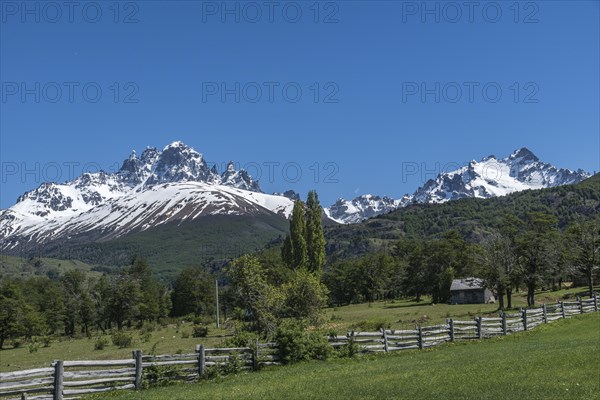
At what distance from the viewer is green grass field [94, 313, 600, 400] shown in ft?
61.5

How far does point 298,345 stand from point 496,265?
4495 centimetres

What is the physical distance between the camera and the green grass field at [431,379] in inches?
738

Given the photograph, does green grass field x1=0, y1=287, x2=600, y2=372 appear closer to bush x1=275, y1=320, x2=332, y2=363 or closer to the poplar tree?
bush x1=275, y1=320, x2=332, y2=363

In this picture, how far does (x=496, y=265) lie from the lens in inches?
2672

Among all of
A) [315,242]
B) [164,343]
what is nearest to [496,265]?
[315,242]

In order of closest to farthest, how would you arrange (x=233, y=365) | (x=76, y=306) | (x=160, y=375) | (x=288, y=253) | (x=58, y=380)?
(x=58, y=380), (x=160, y=375), (x=233, y=365), (x=288, y=253), (x=76, y=306)

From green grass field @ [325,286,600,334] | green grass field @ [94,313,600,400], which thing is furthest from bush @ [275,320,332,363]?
green grass field @ [325,286,600,334]

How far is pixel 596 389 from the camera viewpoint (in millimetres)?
18062

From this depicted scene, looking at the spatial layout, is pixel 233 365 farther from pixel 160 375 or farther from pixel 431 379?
pixel 431 379

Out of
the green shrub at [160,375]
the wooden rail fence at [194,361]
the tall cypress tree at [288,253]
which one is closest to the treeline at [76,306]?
the tall cypress tree at [288,253]

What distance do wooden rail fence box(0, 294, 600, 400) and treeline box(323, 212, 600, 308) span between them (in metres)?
24.9

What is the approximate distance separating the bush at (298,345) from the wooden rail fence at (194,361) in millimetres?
520

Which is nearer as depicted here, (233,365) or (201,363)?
(201,363)

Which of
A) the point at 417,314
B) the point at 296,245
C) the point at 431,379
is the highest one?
the point at 296,245
